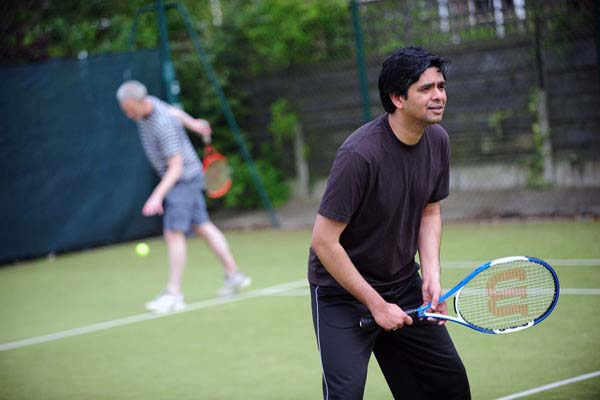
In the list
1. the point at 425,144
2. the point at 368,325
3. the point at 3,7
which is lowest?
the point at 368,325

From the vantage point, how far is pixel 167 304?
7.11 m

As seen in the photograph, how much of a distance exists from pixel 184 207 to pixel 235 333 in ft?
4.58

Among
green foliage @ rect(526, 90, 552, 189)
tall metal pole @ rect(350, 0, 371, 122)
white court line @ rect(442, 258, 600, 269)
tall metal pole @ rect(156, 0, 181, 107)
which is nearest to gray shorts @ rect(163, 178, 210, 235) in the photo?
white court line @ rect(442, 258, 600, 269)

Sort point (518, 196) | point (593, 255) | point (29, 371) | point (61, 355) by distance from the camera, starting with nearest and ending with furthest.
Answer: point (29, 371) < point (61, 355) < point (593, 255) < point (518, 196)

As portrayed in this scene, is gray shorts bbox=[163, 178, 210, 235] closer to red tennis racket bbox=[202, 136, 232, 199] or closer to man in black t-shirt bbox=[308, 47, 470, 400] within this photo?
red tennis racket bbox=[202, 136, 232, 199]

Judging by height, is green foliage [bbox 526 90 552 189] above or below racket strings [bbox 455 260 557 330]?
below

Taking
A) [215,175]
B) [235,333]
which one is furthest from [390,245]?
[215,175]

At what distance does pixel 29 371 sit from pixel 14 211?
5.19 metres

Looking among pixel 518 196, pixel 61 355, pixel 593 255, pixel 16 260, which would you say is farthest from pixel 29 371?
pixel 518 196

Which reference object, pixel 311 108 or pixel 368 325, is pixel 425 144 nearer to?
pixel 368 325

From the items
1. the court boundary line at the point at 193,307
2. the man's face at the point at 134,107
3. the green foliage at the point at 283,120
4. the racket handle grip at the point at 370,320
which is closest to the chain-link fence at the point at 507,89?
the green foliage at the point at 283,120

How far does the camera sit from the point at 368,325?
336 centimetres

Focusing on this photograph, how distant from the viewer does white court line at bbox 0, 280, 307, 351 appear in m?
6.64

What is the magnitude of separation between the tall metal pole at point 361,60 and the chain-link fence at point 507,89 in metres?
0.02
